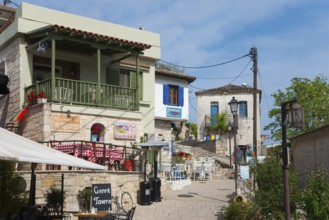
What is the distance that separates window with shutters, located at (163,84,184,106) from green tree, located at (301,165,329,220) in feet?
58.5

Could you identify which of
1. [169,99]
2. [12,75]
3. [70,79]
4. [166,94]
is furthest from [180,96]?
[12,75]

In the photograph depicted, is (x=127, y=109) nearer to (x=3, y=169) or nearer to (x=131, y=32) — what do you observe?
(x=131, y=32)

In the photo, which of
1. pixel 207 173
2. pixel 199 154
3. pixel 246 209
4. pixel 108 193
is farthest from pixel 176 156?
pixel 246 209

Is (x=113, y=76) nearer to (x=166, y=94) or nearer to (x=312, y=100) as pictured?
(x=166, y=94)

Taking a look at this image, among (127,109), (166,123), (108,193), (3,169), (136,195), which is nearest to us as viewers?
(3,169)

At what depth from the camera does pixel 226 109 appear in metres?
40.9

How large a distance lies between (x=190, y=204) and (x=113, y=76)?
713cm

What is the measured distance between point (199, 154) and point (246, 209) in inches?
795

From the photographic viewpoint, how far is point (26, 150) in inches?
284

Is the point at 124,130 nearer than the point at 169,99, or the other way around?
the point at 124,130

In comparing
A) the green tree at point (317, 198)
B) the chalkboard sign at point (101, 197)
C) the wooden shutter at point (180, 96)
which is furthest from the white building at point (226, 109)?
the green tree at point (317, 198)

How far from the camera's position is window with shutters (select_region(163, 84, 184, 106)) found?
27.7 m

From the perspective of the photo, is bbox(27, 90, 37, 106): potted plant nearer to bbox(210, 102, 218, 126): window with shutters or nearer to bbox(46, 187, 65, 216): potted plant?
bbox(46, 187, 65, 216): potted plant

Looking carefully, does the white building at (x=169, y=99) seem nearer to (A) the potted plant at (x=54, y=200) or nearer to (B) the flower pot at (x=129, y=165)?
(B) the flower pot at (x=129, y=165)
